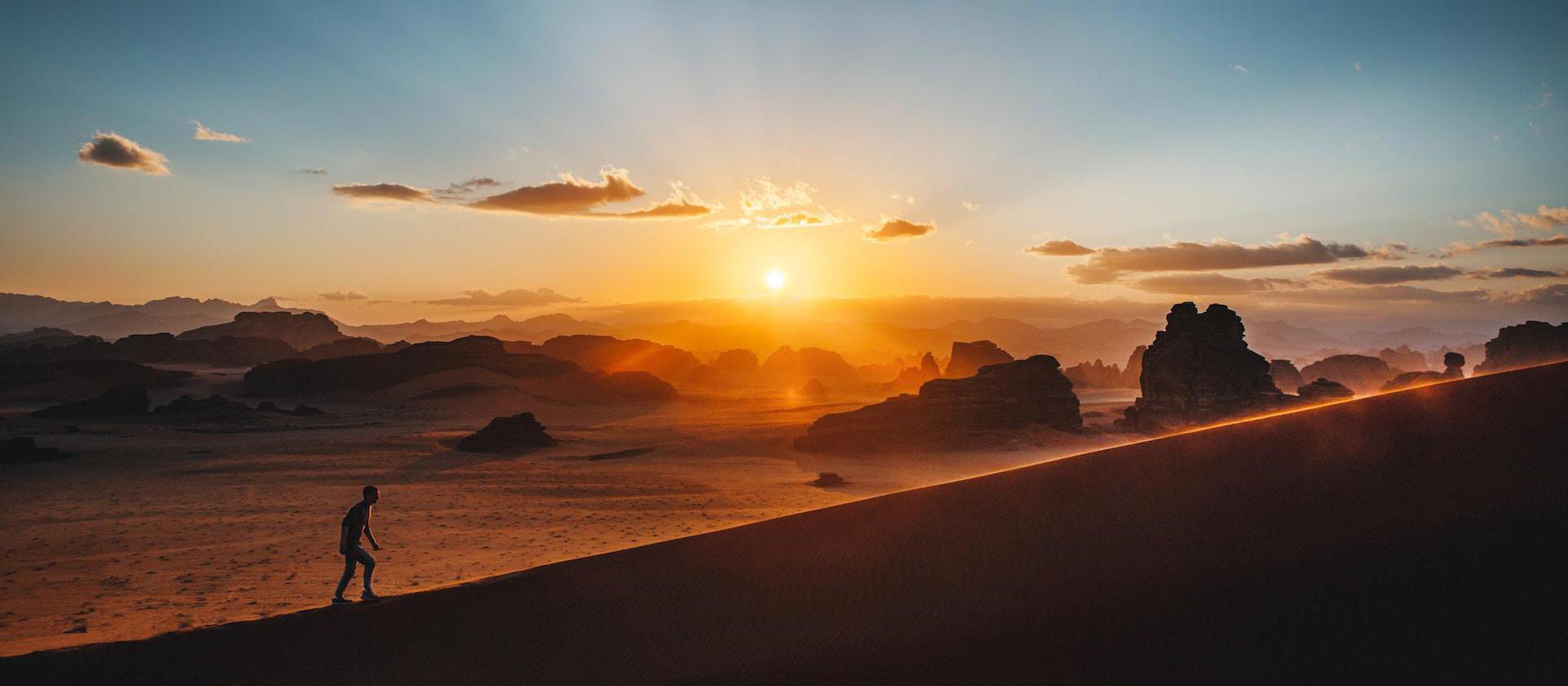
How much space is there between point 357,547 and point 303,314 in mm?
159895

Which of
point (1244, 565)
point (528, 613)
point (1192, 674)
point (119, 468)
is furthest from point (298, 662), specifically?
point (119, 468)

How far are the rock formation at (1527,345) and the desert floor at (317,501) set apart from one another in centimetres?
4156

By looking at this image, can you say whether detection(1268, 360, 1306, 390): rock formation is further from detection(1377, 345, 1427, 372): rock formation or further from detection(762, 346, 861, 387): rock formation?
detection(762, 346, 861, 387): rock formation

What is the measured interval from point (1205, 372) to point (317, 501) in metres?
47.7

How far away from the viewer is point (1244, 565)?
17.9ft

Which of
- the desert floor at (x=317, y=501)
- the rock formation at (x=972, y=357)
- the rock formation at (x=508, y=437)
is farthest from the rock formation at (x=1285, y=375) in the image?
the rock formation at (x=508, y=437)

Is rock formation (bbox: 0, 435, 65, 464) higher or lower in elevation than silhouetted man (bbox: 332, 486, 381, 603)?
lower

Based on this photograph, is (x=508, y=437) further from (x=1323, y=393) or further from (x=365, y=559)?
(x=1323, y=393)

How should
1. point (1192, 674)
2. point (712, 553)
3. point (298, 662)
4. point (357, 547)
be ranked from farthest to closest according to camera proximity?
point (357, 547) → point (712, 553) → point (298, 662) → point (1192, 674)

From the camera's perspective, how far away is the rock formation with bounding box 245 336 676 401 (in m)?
76.2

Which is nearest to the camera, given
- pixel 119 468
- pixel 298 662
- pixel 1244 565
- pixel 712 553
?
pixel 1244 565

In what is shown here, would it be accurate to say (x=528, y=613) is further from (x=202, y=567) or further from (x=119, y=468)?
(x=119, y=468)

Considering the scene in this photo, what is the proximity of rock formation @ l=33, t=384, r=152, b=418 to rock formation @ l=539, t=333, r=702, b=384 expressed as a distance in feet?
213

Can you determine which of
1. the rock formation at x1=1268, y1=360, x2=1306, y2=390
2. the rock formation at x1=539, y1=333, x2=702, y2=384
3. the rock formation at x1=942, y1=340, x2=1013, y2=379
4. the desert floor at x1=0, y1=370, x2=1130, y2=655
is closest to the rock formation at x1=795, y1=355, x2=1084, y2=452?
the desert floor at x1=0, y1=370, x2=1130, y2=655
